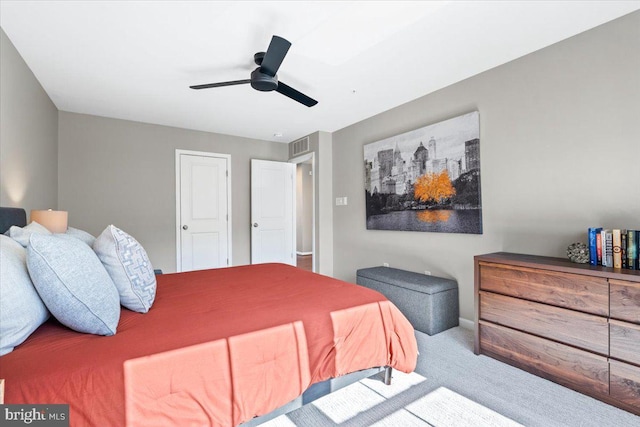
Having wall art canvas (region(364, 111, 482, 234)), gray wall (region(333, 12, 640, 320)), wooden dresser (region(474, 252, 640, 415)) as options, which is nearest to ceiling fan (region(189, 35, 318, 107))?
wall art canvas (region(364, 111, 482, 234))

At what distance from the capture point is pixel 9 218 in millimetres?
1897

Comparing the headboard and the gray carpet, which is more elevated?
the headboard

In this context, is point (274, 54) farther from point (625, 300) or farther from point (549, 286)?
point (625, 300)

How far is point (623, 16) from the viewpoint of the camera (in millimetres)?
2059

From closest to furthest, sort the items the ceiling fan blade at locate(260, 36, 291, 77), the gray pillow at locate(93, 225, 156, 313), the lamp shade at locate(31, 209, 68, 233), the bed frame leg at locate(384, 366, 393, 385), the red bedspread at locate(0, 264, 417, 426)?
the red bedspread at locate(0, 264, 417, 426), the gray pillow at locate(93, 225, 156, 313), the bed frame leg at locate(384, 366, 393, 385), the ceiling fan blade at locate(260, 36, 291, 77), the lamp shade at locate(31, 209, 68, 233)

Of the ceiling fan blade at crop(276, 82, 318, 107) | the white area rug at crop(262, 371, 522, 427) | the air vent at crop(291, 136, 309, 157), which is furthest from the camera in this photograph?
the air vent at crop(291, 136, 309, 157)

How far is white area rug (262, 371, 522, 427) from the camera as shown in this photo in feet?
5.27

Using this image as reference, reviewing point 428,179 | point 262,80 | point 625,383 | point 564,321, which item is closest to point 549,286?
point 564,321

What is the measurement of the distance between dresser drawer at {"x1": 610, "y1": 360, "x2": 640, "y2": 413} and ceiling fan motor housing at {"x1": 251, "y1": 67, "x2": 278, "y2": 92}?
115 inches

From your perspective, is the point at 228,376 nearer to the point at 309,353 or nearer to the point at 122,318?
the point at 309,353

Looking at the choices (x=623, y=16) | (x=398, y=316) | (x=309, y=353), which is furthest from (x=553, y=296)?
(x=623, y=16)

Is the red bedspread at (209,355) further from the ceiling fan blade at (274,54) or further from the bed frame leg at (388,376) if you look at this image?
the ceiling fan blade at (274,54)

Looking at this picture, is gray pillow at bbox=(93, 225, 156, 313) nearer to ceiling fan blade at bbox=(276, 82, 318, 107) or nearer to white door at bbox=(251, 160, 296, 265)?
ceiling fan blade at bbox=(276, 82, 318, 107)

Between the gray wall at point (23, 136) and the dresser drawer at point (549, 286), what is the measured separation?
3745 millimetres
